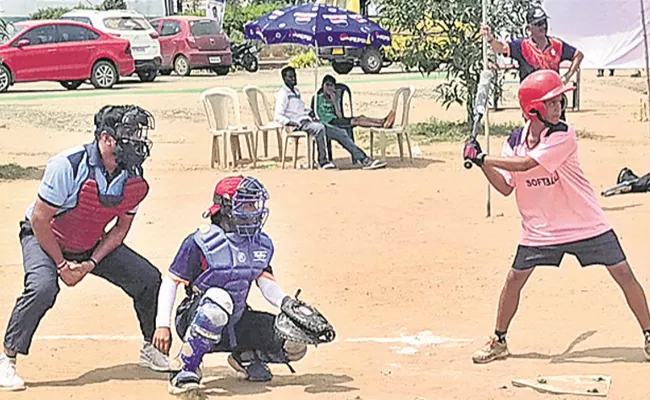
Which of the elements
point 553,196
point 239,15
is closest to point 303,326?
point 553,196

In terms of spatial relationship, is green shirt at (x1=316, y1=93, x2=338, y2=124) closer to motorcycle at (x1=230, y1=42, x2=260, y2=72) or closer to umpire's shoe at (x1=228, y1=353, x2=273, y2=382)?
umpire's shoe at (x1=228, y1=353, x2=273, y2=382)

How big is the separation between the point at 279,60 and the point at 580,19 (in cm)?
1760

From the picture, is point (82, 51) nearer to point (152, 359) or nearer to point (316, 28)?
point (316, 28)

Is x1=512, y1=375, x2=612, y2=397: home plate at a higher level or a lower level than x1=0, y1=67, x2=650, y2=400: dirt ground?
higher

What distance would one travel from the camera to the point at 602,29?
2680cm

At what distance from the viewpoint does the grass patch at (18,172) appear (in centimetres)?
1555

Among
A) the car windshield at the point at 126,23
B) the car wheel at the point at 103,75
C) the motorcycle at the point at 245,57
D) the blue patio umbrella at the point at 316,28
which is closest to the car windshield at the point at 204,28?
the car windshield at the point at 126,23

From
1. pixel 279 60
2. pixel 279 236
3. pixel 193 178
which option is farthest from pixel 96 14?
pixel 279 236

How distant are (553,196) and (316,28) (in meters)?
11.0

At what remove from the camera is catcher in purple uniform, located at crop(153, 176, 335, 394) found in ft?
20.1

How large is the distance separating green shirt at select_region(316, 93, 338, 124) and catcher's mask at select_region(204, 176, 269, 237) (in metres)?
10.6

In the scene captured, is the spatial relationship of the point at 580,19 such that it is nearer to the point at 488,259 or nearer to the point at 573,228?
the point at 488,259

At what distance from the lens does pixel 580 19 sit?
27.2 metres

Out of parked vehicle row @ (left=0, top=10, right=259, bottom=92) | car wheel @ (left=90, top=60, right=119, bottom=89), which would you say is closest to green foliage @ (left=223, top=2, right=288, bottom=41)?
parked vehicle row @ (left=0, top=10, right=259, bottom=92)
